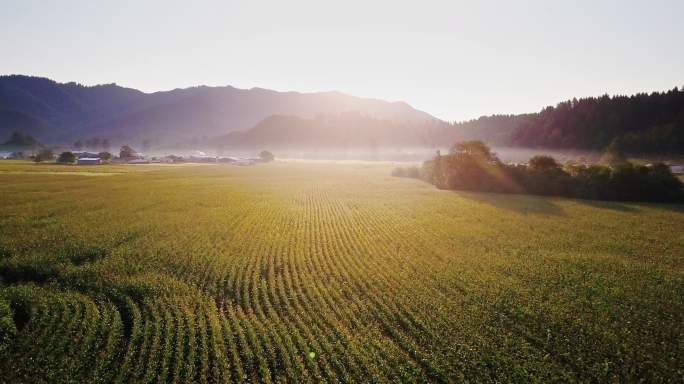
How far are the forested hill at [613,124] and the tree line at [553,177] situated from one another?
78847mm

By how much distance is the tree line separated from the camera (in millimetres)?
55312

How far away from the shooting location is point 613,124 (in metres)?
148

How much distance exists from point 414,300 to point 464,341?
4.05 metres

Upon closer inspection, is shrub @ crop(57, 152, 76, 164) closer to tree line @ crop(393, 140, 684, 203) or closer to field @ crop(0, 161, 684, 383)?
field @ crop(0, 161, 684, 383)

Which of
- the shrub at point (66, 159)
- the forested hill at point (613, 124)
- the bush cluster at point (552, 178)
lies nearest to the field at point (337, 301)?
the bush cluster at point (552, 178)

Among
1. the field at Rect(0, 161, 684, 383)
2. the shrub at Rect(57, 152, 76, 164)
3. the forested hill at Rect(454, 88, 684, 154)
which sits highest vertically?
the forested hill at Rect(454, 88, 684, 154)

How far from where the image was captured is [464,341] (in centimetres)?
1495

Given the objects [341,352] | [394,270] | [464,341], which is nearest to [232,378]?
[341,352]

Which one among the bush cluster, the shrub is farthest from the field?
the shrub

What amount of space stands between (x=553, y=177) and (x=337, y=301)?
5897 centimetres

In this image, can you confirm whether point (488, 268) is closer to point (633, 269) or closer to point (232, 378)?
point (633, 269)

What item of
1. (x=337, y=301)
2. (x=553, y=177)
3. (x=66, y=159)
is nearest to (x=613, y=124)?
(x=553, y=177)

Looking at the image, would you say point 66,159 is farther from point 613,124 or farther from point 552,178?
point 613,124

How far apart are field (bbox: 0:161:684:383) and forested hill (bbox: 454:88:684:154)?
113m
